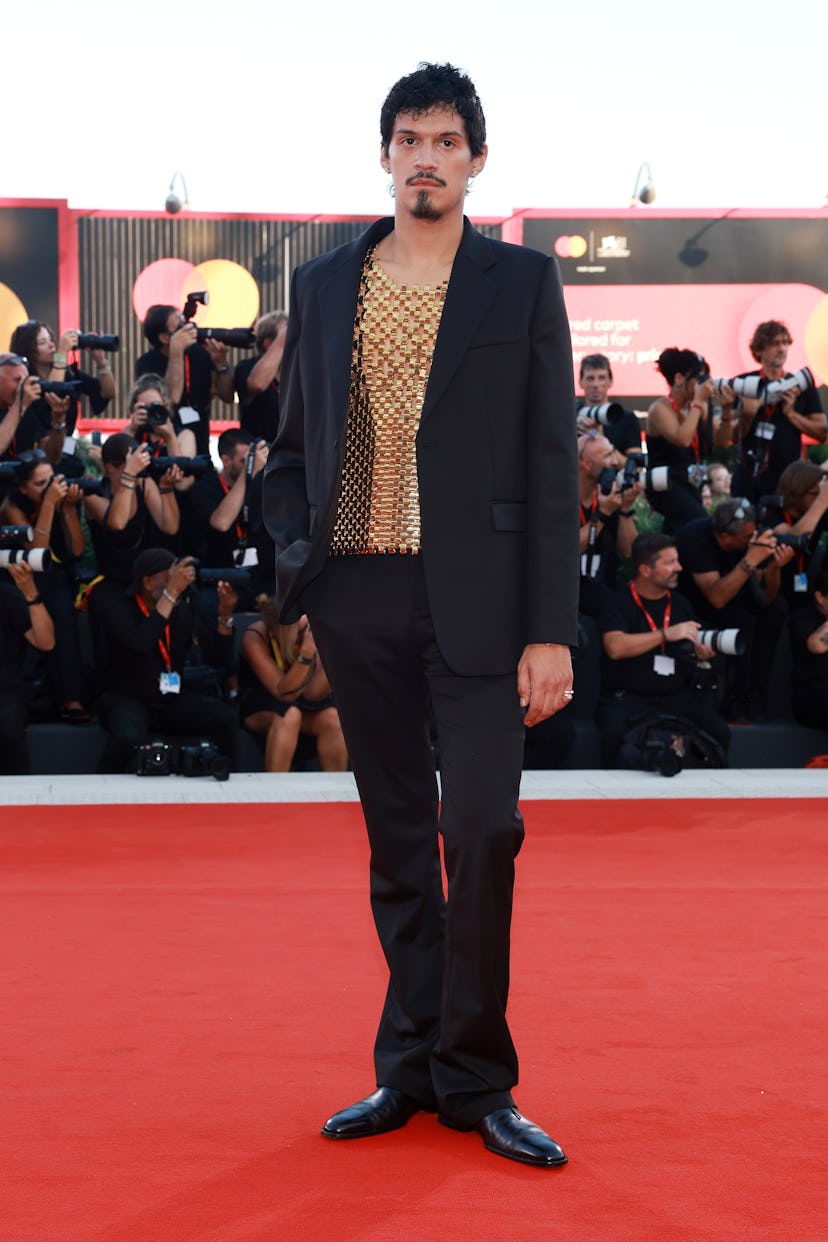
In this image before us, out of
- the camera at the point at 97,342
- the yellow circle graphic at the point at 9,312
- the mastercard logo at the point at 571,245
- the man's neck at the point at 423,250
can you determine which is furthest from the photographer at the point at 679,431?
the mastercard logo at the point at 571,245

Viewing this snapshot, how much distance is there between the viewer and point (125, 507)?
666cm

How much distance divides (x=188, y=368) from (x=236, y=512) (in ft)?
3.05

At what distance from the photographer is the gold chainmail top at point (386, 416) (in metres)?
2.34

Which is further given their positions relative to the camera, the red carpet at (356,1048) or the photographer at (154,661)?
the photographer at (154,661)

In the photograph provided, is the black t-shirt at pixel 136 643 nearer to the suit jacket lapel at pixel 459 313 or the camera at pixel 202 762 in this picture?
the camera at pixel 202 762

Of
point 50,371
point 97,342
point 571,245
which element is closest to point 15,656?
point 50,371

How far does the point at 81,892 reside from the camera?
4094 mm

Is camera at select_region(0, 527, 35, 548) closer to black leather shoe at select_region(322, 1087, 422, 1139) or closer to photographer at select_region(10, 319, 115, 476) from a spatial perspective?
photographer at select_region(10, 319, 115, 476)

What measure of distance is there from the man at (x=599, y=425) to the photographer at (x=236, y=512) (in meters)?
1.50

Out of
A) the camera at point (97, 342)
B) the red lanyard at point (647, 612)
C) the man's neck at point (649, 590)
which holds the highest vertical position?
the camera at point (97, 342)

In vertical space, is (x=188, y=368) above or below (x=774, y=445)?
above

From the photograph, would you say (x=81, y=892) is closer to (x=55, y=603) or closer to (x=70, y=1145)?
(x=70, y=1145)

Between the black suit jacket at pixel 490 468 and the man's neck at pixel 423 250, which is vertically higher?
the man's neck at pixel 423 250

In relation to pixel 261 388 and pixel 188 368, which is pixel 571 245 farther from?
pixel 261 388
